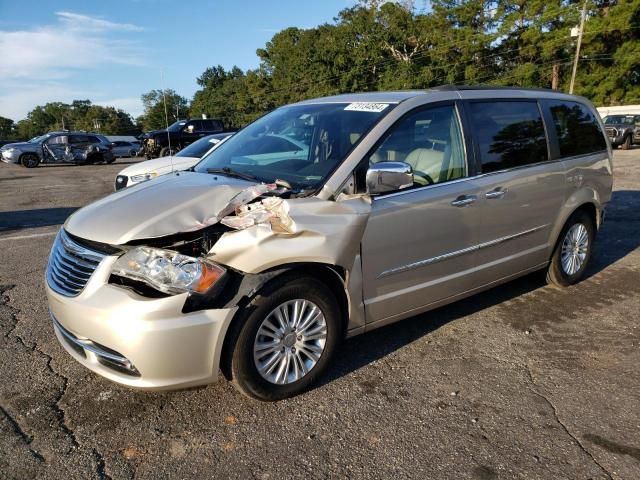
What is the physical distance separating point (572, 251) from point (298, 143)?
3027 millimetres

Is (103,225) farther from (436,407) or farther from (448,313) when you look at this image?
(448,313)

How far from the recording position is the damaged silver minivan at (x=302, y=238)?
2.67m

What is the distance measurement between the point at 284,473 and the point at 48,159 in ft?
78.4

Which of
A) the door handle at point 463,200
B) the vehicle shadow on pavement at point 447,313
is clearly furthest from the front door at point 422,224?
the vehicle shadow on pavement at point 447,313

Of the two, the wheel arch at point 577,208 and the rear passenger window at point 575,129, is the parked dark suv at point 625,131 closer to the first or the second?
the rear passenger window at point 575,129

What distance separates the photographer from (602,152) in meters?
5.19

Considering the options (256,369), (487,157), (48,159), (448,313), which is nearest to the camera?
(256,369)

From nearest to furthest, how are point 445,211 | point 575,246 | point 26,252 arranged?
point 445,211, point 575,246, point 26,252

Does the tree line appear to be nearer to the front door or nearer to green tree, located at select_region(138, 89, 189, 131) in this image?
green tree, located at select_region(138, 89, 189, 131)

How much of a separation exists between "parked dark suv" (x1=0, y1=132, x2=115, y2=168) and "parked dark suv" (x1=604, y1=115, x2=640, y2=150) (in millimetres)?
23478

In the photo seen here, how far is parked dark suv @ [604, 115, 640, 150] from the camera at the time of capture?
23.0 m

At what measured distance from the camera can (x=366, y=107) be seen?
3627 millimetres

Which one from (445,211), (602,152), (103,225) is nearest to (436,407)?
(445,211)

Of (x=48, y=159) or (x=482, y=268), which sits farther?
(x=48, y=159)
